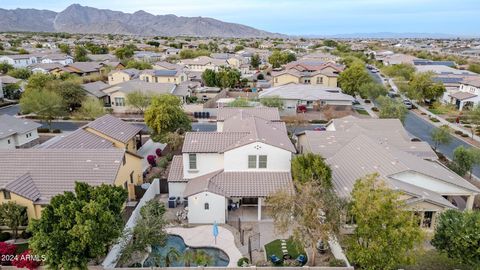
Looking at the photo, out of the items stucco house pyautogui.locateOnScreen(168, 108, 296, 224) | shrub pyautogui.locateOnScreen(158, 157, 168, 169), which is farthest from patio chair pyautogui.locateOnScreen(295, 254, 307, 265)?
shrub pyautogui.locateOnScreen(158, 157, 168, 169)

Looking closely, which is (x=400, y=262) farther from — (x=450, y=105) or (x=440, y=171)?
(x=450, y=105)

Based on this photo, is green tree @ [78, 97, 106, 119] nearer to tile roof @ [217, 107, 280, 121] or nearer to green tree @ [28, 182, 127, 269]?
tile roof @ [217, 107, 280, 121]

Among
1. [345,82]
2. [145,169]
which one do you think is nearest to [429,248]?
[145,169]

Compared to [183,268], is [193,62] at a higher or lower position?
higher

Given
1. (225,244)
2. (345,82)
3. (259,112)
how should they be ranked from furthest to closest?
(345,82) < (259,112) < (225,244)

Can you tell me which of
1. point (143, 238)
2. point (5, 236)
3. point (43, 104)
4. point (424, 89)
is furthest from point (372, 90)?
point (5, 236)
